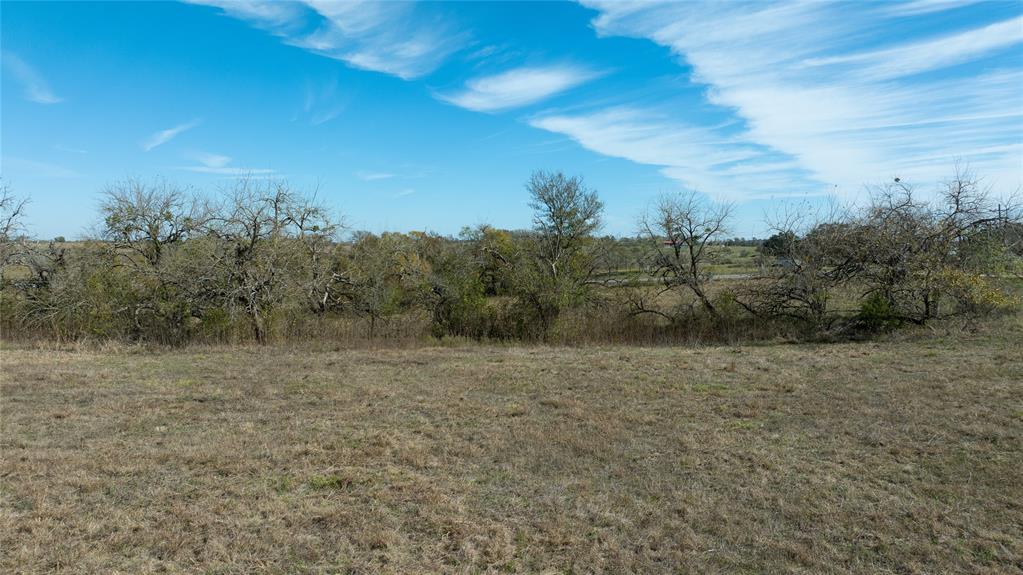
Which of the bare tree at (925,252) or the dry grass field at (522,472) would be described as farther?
the bare tree at (925,252)

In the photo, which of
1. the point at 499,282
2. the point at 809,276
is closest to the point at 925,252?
the point at 809,276

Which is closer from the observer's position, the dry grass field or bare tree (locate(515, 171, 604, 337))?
the dry grass field

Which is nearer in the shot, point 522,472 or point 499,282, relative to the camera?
point 522,472

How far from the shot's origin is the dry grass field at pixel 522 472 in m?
3.96

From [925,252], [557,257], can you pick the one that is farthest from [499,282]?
[925,252]

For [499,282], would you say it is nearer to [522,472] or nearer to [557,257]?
[557,257]

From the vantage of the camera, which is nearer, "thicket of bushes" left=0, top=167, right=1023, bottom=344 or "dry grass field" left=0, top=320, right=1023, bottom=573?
"dry grass field" left=0, top=320, right=1023, bottom=573

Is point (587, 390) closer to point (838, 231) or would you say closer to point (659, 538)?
point (659, 538)

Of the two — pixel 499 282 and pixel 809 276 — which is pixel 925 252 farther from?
pixel 499 282

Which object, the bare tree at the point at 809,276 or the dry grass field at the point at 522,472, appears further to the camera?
the bare tree at the point at 809,276

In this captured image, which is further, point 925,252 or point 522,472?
point 925,252

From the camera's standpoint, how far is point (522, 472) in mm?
5527

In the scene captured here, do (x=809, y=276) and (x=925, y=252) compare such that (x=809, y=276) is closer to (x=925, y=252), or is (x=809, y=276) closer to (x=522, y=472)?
(x=925, y=252)

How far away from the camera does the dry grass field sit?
13.0ft
